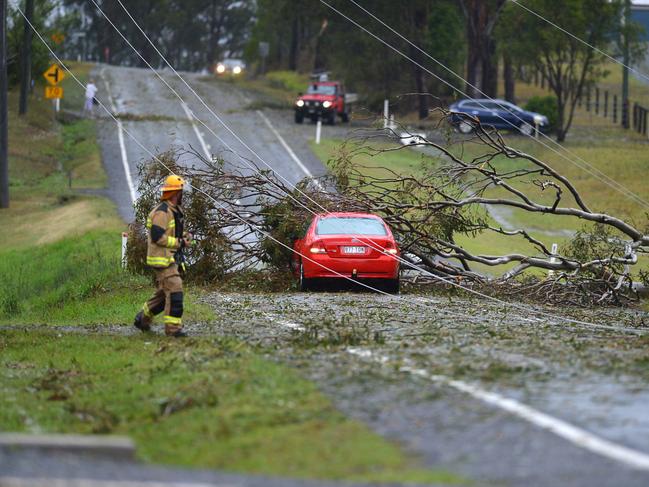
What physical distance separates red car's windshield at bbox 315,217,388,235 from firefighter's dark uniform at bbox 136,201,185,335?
669 cm

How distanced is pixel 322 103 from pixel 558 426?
49311 millimetres

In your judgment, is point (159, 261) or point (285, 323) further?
point (285, 323)

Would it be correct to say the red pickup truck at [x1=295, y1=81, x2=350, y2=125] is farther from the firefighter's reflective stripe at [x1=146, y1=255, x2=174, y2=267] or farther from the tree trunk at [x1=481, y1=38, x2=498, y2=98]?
the firefighter's reflective stripe at [x1=146, y1=255, x2=174, y2=267]

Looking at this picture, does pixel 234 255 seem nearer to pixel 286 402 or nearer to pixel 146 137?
pixel 286 402

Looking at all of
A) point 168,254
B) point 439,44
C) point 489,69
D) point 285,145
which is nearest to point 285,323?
point 168,254

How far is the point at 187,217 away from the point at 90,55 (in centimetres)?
9456

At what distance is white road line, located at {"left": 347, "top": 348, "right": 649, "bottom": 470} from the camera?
7836 mm

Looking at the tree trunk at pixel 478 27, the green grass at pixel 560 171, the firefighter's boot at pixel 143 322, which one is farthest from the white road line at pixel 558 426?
the tree trunk at pixel 478 27

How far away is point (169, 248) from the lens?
14750 mm

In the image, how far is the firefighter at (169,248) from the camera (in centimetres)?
1470

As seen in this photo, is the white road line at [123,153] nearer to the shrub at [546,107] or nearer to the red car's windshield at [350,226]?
the red car's windshield at [350,226]

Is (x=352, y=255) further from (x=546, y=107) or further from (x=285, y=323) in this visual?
(x=546, y=107)

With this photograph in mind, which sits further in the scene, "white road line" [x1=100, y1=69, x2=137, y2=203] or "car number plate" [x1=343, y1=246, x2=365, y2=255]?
"white road line" [x1=100, y1=69, x2=137, y2=203]

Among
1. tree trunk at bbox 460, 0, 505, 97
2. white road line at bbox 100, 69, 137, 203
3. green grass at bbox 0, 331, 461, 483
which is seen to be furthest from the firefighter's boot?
tree trunk at bbox 460, 0, 505, 97
